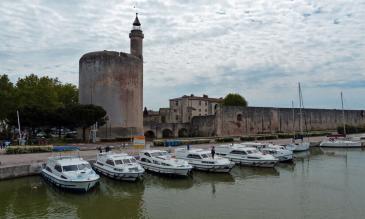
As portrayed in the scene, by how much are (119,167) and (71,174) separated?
3.06m

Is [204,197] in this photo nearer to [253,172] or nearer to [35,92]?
[253,172]

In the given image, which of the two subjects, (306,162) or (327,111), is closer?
(306,162)

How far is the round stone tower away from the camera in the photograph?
40.4m

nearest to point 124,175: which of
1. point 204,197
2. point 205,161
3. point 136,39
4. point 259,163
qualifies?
point 204,197

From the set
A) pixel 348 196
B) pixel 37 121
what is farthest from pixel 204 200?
pixel 37 121

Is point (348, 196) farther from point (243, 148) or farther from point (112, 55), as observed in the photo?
point (112, 55)

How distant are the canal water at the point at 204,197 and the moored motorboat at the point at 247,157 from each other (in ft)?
5.78

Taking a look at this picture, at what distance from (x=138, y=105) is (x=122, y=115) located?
288 cm

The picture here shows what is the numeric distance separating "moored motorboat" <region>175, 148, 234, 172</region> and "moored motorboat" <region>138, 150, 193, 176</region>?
1.65 m

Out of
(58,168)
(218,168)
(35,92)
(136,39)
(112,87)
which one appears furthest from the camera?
(136,39)

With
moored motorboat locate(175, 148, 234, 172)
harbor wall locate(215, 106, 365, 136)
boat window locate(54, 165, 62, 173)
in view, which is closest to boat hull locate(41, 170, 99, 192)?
boat window locate(54, 165, 62, 173)

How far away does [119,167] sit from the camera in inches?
782

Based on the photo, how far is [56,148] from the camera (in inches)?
1038

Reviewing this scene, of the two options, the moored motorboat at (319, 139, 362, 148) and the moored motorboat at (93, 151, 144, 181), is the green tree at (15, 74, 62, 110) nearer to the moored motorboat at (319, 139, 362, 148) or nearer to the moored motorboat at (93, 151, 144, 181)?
the moored motorboat at (93, 151, 144, 181)
